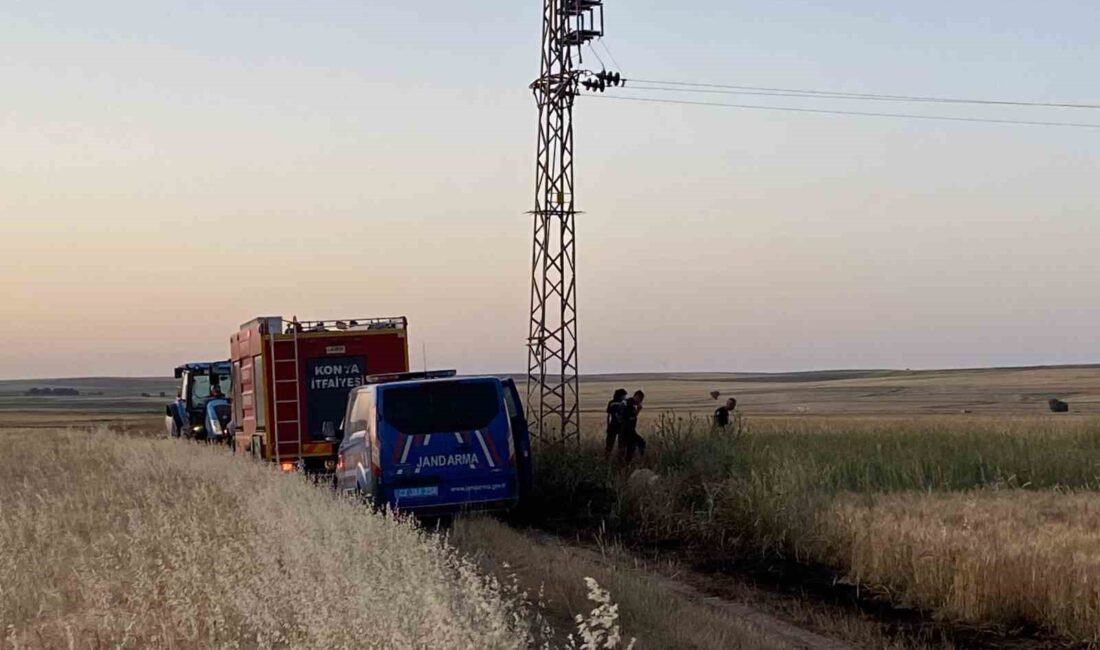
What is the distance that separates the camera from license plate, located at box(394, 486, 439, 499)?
16531 millimetres

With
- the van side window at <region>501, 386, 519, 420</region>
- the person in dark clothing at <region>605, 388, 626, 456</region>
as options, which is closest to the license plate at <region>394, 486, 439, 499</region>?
the van side window at <region>501, 386, 519, 420</region>

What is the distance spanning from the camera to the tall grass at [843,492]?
1207 cm

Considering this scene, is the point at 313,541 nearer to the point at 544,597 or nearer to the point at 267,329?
the point at 544,597

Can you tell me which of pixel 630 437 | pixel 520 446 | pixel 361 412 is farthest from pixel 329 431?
pixel 520 446

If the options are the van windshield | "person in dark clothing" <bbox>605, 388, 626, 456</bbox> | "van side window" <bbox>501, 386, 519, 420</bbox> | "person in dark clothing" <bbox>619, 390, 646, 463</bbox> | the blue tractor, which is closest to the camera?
the van windshield

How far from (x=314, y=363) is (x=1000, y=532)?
12880mm

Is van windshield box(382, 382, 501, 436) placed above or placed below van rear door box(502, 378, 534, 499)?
above

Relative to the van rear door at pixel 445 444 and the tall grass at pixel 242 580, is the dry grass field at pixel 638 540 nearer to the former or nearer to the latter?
the tall grass at pixel 242 580

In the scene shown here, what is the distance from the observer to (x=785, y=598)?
510 inches

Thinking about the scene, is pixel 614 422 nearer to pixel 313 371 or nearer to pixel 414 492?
pixel 313 371

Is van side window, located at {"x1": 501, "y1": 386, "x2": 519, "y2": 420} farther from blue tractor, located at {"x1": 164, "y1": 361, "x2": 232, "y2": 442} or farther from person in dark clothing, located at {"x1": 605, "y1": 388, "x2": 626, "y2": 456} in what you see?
blue tractor, located at {"x1": 164, "y1": 361, "x2": 232, "y2": 442}

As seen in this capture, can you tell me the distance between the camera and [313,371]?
78.0ft

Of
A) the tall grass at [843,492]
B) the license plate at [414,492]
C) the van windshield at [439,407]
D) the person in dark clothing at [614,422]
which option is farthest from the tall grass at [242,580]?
the person in dark clothing at [614,422]

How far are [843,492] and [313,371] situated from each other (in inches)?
381
